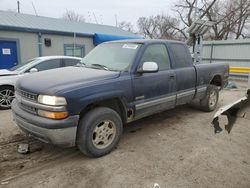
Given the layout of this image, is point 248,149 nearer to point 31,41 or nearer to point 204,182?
point 204,182

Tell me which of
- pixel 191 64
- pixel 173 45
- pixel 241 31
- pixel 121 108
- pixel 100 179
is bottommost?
pixel 100 179

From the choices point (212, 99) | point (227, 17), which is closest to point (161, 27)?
point (227, 17)

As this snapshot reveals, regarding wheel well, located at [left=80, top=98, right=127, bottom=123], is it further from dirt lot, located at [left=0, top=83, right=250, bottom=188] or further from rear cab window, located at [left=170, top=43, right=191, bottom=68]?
rear cab window, located at [left=170, top=43, right=191, bottom=68]

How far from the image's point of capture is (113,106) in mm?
3945

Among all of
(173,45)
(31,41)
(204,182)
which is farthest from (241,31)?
(204,182)

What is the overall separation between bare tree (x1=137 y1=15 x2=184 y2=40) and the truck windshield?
34.4 meters

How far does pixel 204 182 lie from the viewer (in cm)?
306

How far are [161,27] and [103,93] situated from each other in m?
43.3

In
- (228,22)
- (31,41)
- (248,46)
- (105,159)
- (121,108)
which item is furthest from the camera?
(228,22)

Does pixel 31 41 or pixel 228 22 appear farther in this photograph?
pixel 228 22

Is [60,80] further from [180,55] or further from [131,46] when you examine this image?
[180,55]

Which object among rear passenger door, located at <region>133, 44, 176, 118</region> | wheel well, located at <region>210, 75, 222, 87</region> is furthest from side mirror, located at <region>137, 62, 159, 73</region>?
wheel well, located at <region>210, 75, 222, 87</region>

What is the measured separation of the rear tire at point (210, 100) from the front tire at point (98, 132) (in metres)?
3.26

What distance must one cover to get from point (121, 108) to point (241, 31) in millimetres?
35240
